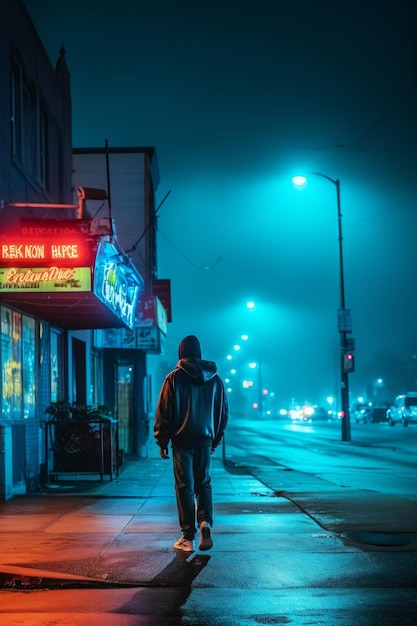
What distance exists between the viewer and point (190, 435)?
7.68 metres

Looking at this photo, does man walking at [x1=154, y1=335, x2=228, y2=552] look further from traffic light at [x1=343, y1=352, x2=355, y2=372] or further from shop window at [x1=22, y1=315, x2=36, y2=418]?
traffic light at [x1=343, y1=352, x2=355, y2=372]

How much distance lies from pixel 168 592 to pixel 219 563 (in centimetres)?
101

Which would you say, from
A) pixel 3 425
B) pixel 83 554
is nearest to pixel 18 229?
pixel 3 425

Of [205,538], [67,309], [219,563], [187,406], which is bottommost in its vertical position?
[219,563]

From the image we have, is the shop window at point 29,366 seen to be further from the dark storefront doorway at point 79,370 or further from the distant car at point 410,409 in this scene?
the distant car at point 410,409

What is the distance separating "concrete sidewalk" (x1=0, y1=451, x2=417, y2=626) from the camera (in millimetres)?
5738

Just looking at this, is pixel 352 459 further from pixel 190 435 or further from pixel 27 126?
pixel 190 435

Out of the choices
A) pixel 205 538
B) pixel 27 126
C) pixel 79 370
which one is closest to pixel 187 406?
pixel 205 538

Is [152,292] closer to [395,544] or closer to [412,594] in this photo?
[395,544]

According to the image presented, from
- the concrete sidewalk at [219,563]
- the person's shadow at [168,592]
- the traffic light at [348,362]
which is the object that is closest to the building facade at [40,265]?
the concrete sidewalk at [219,563]

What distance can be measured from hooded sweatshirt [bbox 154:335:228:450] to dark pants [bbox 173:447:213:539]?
0.11m

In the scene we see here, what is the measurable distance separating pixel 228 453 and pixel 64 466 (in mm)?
11977

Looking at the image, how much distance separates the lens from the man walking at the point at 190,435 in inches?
299

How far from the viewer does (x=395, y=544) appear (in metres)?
7.87
